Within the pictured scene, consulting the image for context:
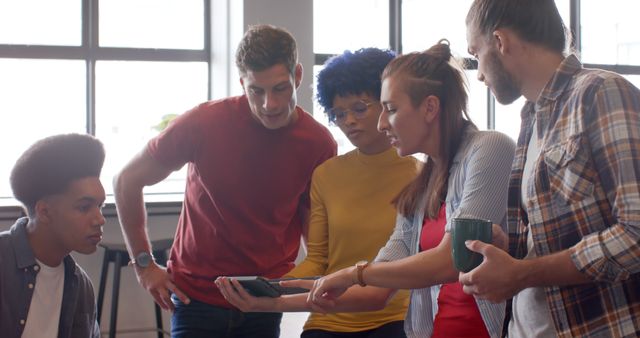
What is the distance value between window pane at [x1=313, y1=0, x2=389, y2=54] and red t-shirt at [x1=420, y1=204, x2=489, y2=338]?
3986 millimetres

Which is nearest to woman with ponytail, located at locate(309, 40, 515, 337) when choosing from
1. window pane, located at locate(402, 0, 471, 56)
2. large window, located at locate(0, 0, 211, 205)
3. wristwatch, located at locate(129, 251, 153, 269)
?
wristwatch, located at locate(129, 251, 153, 269)

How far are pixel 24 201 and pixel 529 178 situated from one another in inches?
52.7

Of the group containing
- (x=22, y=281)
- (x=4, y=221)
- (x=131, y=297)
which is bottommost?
(x=131, y=297)

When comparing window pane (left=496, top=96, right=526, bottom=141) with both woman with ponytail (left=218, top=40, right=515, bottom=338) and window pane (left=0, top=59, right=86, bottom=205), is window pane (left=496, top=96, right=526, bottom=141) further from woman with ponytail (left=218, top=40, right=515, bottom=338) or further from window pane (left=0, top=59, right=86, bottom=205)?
woman with ponytail (left=218, top=40, right=515, bottom=338)

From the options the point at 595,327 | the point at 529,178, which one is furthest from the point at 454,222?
the point at 595,327

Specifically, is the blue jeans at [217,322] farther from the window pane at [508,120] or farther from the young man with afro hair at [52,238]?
the window pane at [508,120]

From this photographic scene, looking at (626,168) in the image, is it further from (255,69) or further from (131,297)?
(131,297)

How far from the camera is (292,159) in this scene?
2564mm

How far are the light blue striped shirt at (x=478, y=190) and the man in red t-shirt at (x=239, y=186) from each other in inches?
28.1

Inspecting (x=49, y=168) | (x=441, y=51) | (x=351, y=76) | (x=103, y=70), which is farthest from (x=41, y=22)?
(x=441, y=51)

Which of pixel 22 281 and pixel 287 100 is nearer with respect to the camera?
pixel 22 281

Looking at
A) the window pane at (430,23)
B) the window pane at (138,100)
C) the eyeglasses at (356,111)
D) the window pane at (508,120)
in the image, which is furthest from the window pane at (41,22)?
the eyeglasses at (356,111)

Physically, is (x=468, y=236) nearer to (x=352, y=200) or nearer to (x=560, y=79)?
(x=560, y=79)

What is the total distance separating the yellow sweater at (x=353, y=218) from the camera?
7.28ft
